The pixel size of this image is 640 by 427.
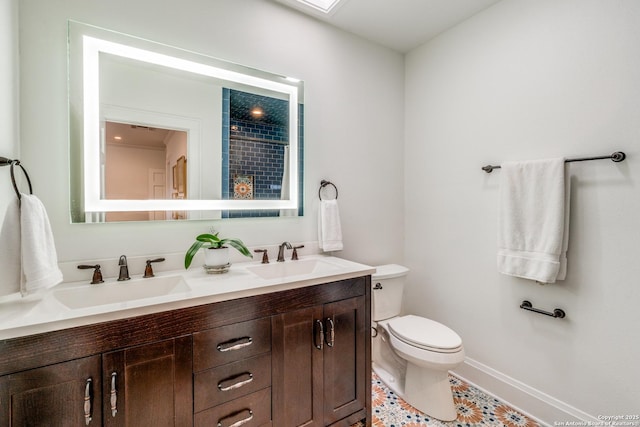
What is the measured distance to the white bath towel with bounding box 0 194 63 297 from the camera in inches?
35.7

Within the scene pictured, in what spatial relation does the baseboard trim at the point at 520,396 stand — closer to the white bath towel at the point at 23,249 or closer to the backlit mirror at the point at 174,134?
the backlit mirror at the point at 174,134

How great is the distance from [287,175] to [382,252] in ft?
3.36

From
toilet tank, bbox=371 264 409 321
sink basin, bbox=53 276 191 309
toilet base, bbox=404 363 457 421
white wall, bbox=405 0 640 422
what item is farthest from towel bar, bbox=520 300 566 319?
sink basin, bbox=53 276 191 309

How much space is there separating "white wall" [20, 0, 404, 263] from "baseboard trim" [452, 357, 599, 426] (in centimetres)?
94

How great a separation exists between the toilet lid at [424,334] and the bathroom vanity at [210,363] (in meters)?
0.32

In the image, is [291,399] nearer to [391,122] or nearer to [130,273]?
[130,273]

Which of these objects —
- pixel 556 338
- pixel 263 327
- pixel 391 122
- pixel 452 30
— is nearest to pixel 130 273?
pixel 263 327

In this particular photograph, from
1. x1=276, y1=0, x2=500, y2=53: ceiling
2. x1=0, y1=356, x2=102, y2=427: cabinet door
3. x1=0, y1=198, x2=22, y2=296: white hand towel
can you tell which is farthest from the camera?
x1=276, y1=0, x2=500, y2=53: ceiling

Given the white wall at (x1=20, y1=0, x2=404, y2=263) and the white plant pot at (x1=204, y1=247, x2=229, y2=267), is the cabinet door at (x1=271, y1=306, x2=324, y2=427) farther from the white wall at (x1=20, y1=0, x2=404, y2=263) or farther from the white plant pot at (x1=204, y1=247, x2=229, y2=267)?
the white wall at (x1=20, y1=0, x2=404, y2=263)

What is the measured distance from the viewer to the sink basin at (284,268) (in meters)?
1.58

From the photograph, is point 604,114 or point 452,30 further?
point 452,30

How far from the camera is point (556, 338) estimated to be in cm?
153

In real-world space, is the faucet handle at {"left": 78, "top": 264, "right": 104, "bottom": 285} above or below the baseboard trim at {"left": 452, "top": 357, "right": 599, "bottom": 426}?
above

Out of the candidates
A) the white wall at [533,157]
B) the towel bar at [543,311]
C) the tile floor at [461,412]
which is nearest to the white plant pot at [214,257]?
the tile floor at [461,412]
